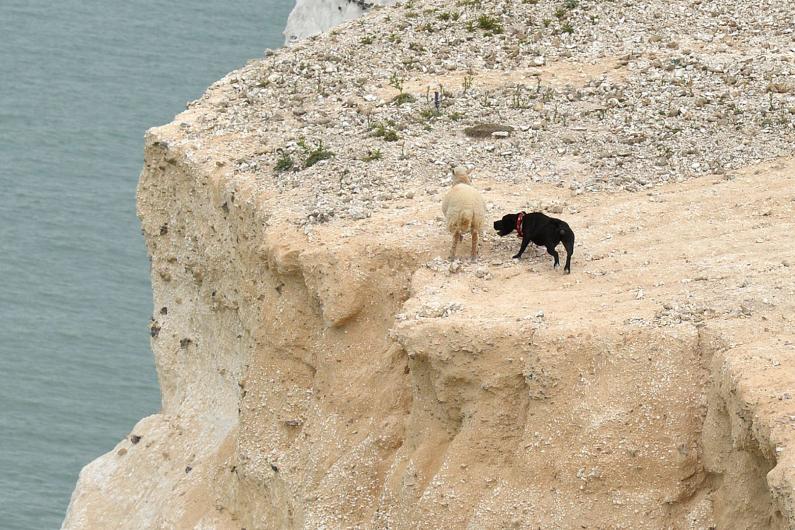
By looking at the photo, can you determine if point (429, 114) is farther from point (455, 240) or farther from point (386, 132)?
point (455, 240)

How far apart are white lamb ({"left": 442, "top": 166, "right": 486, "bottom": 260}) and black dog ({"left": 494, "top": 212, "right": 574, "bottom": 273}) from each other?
415 millimetres

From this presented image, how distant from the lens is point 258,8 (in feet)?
254

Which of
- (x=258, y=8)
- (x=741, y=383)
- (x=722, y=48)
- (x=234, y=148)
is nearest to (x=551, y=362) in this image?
(x=741, y=383)

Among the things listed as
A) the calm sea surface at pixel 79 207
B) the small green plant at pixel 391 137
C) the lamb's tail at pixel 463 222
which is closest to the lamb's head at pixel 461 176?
the lamb's tail at pixel 463 222

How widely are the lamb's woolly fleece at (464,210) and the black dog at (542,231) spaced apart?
0.42 m

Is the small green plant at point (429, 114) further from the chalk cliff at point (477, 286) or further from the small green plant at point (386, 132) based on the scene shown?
the small green plant at point (386, 132)

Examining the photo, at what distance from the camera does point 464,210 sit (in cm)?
1788

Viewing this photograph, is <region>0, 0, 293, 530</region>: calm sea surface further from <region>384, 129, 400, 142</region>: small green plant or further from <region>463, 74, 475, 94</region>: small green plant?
<region>384, 129, 400, 142</region>: small green plant

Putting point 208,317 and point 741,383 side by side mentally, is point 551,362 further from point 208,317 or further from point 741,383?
point 208,317

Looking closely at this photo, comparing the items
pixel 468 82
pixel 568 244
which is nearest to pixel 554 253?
pixel 568 244

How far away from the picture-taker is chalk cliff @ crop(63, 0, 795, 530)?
15.6 m

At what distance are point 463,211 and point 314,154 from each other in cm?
466

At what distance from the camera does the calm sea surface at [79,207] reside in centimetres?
3981

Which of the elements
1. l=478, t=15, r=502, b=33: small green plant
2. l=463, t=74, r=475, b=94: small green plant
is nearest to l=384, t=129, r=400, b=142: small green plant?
l=463, t=74, r=475, b=94: small green plant
